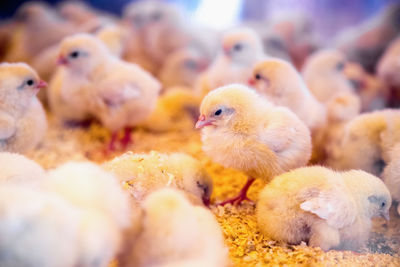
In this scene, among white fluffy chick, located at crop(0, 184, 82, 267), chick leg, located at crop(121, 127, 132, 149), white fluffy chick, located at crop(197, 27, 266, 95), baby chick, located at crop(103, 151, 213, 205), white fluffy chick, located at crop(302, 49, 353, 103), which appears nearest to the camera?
white fluffy chick, located at crop(0, 184, 82, 267)

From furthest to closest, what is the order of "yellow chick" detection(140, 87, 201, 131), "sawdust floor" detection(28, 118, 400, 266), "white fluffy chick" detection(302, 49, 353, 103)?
"yellow chick" detection(140, 87, 201, 131) < "white fluffy chick" detection(302, 49, 353, 103) < "sawdust floor" detection(28, 118, 400, 266)

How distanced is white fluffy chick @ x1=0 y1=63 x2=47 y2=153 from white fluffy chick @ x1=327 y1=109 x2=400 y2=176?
6.55ft

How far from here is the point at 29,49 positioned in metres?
4.64

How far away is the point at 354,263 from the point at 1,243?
1.57 metres

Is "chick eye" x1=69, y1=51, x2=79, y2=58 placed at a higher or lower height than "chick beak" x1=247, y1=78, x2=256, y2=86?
higher

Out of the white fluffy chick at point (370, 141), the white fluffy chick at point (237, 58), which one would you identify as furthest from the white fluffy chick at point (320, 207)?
the white fluffy chick at point (237, 58)

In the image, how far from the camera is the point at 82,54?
3.11 meters

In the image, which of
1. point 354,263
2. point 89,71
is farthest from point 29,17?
point 354,263

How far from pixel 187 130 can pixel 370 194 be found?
78.0 inches

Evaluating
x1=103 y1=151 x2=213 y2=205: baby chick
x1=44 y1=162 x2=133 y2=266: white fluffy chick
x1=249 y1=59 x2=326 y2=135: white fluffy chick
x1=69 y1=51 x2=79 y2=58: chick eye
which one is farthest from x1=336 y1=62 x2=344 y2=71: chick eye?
x1=44 y1=162 x2=133 y2=266: white fluffy chick

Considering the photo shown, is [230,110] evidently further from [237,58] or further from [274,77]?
[237,58]

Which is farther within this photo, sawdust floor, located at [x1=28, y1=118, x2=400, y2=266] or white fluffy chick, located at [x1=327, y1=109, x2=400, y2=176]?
white fluffy chick, located at [x1=327, y1=109, x2=400, y2=176]

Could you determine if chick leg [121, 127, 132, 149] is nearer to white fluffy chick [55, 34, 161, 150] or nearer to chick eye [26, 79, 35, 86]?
white fluffy chick [55, 34, 161, 150]

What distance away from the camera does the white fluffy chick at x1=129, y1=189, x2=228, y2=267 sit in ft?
4.83
